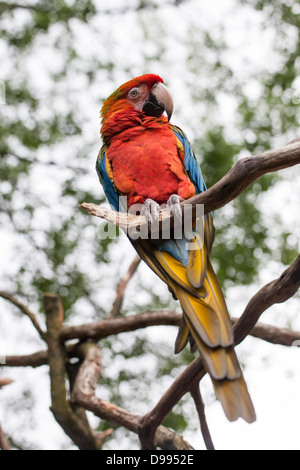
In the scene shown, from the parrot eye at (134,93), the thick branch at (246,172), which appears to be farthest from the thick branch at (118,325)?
the thick branch at (246,172)

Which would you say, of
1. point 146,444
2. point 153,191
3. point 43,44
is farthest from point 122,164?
point 43,44

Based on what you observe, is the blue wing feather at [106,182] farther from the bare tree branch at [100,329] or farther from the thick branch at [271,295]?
the bare tree branch at [100,329]

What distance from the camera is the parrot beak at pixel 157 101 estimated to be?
1.91 metres

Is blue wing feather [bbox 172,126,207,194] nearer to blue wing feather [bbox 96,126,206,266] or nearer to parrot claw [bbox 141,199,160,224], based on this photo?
blue wing feather [bbox 96,126,206,266]

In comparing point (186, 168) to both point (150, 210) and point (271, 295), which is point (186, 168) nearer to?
point (150, 210)

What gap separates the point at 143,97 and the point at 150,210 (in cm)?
62

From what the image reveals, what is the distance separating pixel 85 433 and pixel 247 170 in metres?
1.85

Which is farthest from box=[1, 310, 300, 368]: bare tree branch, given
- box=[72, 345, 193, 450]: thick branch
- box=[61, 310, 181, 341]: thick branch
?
box=[72, 345, 193, 450]: thick branch

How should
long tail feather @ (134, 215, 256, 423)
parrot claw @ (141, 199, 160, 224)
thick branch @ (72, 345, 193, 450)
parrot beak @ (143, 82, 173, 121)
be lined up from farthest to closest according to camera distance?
thick branch @ (72, 345, 193, 450) < parrot beak @ (143, 82, 173, 121) < parrot claw @ (141, 199, 160, 224) < long tail feather @ (134, 215, 256, 423)

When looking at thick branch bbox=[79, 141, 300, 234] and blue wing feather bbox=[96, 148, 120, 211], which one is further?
blue wing feather bbox=[96, 148, 120, 211]

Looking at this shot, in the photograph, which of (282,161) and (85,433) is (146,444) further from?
(282,161)

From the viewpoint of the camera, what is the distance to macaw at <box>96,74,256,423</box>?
52.0 inches

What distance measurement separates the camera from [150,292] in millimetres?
3410

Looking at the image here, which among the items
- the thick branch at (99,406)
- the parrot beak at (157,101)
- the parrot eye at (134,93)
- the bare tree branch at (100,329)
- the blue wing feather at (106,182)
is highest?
the parrot eye at (134,93)
